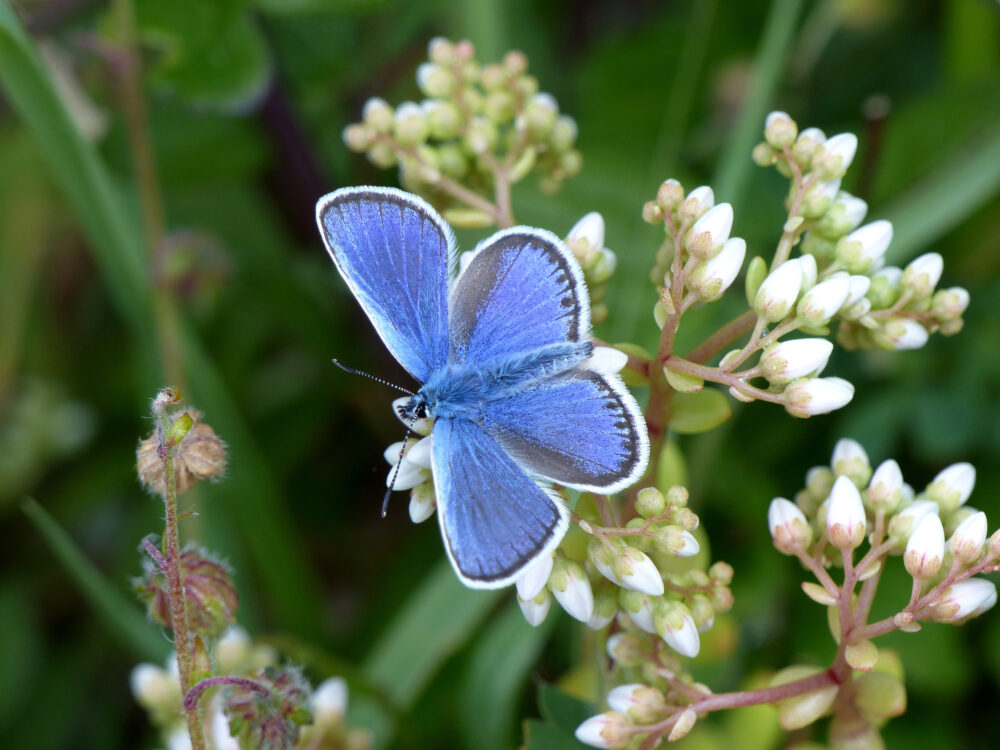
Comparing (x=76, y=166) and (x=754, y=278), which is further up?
(x=76, y=166)

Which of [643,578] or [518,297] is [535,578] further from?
[518,297]

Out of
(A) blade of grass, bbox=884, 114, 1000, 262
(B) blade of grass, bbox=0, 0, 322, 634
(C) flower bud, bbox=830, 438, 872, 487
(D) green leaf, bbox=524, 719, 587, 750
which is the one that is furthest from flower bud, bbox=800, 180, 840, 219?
(B) blade of grass, bbox=0, 0, 322, 634

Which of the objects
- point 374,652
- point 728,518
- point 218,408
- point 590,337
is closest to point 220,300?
point 218,408

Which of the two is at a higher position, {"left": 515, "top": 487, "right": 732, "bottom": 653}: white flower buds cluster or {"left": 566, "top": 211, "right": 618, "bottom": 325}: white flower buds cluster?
{"left": 566, "top": 211, "right": 618, "bottom": 325}: white flower buds cluster

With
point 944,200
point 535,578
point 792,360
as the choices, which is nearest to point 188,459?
point 535,578

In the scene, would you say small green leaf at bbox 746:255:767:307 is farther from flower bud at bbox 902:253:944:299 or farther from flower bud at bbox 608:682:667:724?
flower bud at bbox 608:682:667:724

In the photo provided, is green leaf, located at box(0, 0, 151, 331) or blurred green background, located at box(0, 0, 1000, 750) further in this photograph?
blurred green background, located at box(0, 0, 1000, 750)

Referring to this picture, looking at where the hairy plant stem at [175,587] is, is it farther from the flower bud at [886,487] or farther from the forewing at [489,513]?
the flower bud at [886,487]

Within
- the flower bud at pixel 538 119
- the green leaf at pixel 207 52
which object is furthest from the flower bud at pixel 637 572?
the green leaf at pixel 207 52
